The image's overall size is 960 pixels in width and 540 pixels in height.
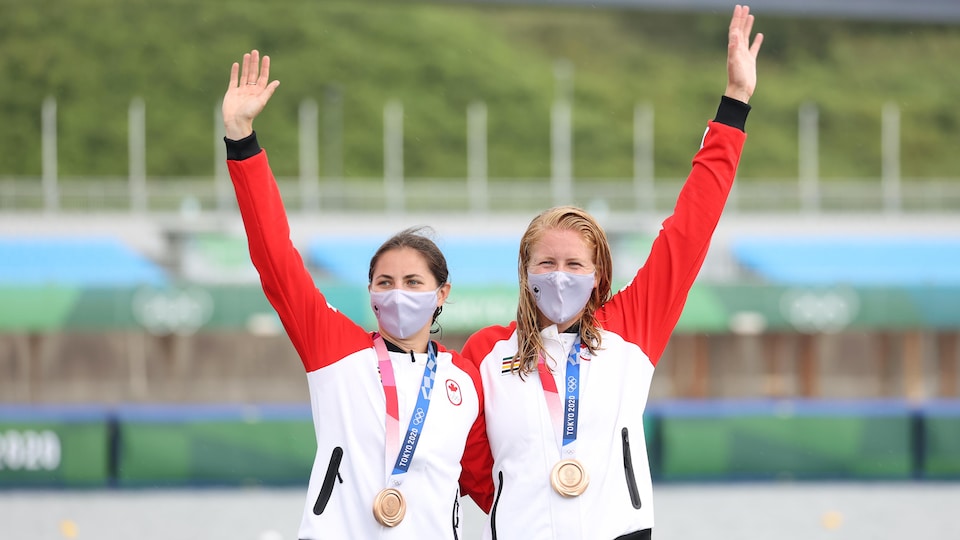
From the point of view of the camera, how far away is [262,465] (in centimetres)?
1478

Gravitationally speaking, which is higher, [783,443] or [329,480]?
[329,480]

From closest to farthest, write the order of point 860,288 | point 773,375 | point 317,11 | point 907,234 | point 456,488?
1. point 456,488
2. point 860,288
3. point 773,375
4. point 907,234
5. point 317,11

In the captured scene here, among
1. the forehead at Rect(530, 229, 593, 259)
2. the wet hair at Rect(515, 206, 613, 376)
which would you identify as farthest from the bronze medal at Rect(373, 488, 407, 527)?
the forehead at Rect(530, 229, 593, 259)

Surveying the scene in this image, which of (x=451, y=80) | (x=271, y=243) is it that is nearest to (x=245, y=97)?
(x=271, y=243)

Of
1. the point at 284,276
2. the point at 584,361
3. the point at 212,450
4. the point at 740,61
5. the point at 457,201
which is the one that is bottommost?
the point at 212,450

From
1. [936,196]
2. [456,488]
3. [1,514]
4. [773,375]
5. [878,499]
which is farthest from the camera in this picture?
[936,196]

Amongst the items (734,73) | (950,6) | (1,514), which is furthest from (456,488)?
(1,514)

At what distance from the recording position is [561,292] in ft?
13.6

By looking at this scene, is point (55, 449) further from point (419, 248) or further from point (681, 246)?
point (681, 246)

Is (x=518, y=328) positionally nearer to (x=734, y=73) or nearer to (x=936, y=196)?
(x=734, y=73)

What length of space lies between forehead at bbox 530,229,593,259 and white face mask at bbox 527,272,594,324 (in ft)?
0.22

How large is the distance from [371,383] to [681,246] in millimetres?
1064

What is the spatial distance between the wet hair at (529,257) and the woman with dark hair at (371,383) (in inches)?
8.9

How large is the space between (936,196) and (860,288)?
499 inches
